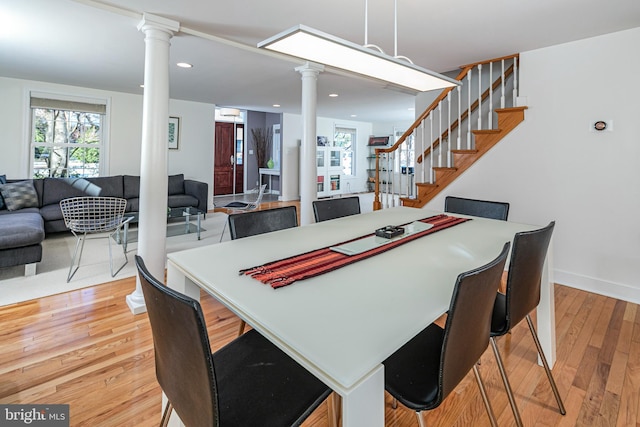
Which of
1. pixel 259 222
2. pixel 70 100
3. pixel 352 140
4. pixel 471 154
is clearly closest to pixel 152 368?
pixel 259 222

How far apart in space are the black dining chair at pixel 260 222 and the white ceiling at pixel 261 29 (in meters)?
1.48

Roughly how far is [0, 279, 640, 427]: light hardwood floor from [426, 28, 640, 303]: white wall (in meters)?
0.50

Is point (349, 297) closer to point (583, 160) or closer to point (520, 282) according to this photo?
point (520, 282)

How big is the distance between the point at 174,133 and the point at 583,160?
624 centimetres

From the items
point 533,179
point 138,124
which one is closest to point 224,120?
point 138,124

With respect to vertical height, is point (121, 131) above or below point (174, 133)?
below

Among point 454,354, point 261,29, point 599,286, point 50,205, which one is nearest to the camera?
point 454,354

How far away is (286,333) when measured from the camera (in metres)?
0.78

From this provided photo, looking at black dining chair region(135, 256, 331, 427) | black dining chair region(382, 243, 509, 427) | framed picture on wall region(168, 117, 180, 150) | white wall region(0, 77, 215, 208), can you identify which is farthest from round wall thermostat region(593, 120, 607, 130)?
framed picture on wall region(168, 117, 180, 150)

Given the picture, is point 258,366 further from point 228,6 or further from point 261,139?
point 261,139

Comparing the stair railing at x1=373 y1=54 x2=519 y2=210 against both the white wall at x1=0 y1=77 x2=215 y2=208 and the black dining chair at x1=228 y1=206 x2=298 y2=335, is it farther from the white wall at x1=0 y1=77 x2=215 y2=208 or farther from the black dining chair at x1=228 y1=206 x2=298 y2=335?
the white wall at x1=0 y1=77 x2=215 y2=208

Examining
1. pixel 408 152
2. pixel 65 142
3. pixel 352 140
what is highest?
pixel 352 140

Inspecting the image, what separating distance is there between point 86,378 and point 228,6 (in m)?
2.48

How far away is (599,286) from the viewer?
2918 millimetres
